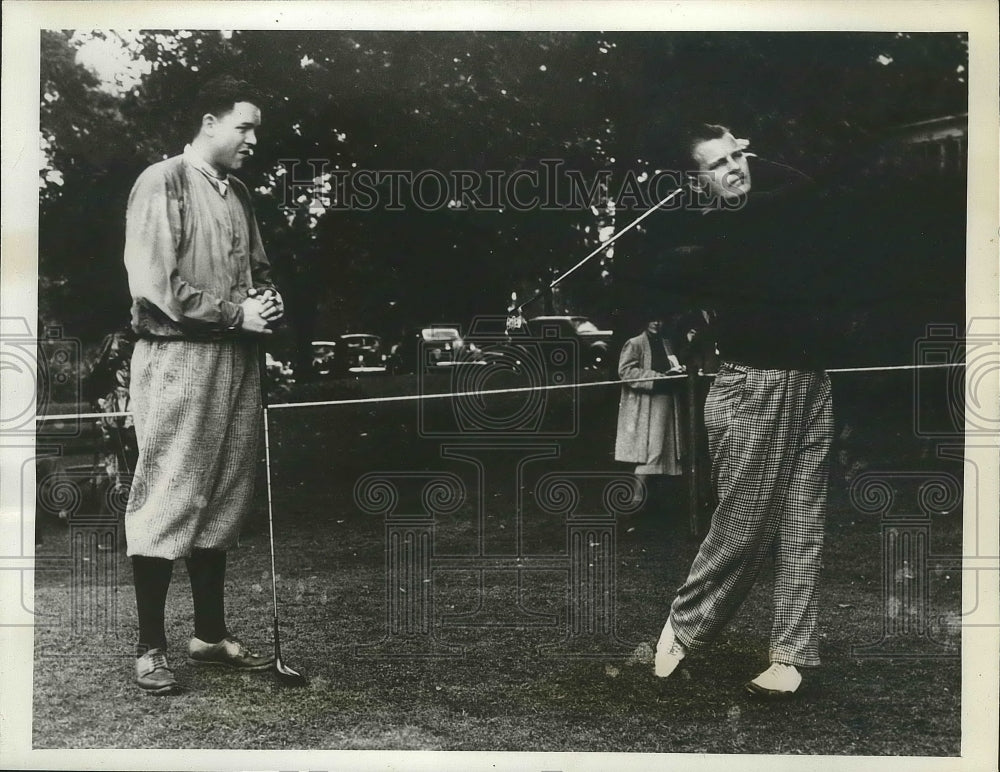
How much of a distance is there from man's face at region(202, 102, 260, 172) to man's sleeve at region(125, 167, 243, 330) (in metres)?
0.23

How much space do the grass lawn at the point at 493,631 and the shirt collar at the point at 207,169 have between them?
0.90 metres

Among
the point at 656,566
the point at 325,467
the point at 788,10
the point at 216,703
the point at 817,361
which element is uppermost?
the point at 788,10

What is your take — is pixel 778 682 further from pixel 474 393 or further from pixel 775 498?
pixel 474 393

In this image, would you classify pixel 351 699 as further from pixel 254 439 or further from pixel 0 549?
pixel 0 549

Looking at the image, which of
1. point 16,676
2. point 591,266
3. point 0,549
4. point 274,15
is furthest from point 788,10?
point 16,676

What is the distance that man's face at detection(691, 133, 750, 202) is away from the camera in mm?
A: 3869

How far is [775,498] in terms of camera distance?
3773mm

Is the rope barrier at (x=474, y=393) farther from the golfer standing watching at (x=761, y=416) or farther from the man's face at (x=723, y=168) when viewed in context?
the man's face at (x=723, y=168)

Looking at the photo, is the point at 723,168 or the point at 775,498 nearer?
the point at 775,498

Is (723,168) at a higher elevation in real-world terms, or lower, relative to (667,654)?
higher

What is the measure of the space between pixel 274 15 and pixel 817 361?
264cm

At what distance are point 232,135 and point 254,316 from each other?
753 mm

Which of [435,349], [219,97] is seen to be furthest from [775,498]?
[219,97]

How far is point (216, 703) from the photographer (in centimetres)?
389
